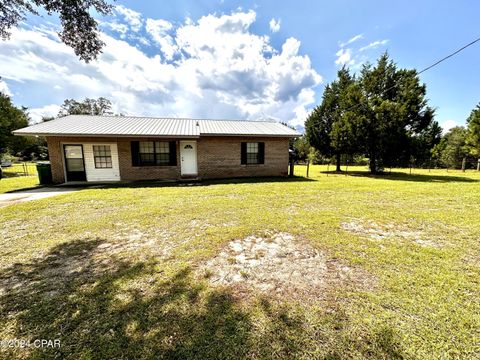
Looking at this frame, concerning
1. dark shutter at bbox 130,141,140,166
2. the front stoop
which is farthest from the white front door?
dark shutter at bbox 130,141,140,166

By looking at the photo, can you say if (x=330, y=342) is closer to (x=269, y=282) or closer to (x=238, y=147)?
(x=269, y=282)

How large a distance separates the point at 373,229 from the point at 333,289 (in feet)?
8.67

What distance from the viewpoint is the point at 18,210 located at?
5996mm

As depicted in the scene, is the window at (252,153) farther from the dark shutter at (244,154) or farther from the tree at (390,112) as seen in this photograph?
the tree at (390,112)

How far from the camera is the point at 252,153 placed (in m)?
13.4

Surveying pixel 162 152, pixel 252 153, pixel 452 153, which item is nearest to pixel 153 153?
pixel 162 152

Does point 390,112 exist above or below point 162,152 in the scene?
above

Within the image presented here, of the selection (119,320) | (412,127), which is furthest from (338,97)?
(119,320)

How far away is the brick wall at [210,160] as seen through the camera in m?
10.9

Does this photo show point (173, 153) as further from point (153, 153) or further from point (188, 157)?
point (153, 153)

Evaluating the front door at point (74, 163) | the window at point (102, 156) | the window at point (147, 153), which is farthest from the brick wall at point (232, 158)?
the front door at point (74, 163)

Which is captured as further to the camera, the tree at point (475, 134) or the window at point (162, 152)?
the tree at point (475, 134)

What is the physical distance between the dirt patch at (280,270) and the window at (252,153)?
383 inches

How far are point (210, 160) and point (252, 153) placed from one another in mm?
2712
